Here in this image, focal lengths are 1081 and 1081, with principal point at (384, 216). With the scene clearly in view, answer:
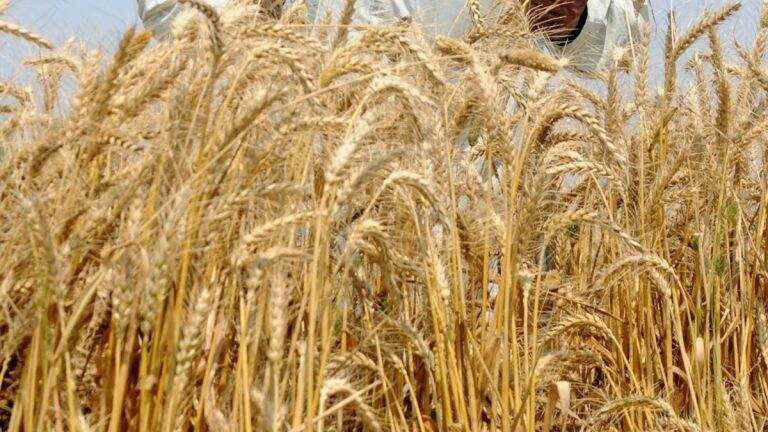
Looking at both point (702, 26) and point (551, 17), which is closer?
point (702, 26)

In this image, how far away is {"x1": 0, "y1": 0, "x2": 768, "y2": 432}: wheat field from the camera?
116cm

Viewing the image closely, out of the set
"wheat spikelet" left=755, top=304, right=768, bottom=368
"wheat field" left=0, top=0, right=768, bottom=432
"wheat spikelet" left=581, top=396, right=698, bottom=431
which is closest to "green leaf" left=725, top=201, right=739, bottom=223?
"wheat field" left=0, top=0, right=768, bottom=432

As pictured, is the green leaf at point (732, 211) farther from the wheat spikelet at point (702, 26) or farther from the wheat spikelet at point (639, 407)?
the wheat spikelet at point (639, 407)

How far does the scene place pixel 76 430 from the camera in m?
1.09

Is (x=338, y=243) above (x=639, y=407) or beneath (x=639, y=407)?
above

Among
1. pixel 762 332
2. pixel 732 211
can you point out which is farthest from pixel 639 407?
pixel 732 211

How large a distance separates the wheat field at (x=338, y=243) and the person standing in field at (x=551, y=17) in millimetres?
482

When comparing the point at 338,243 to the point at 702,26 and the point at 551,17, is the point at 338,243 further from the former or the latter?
the point at 551,17

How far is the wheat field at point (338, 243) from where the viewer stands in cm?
116

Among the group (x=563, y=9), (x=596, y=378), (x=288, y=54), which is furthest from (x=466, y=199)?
(x=563, y=9)

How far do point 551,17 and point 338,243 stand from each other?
1.56m

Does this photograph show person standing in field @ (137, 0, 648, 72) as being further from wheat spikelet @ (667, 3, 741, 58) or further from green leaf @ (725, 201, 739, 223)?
green leaf @ (725, 201, 739, 223)

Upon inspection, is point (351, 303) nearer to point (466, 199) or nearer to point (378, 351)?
point (378, 351)

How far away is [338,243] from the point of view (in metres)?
1.62
